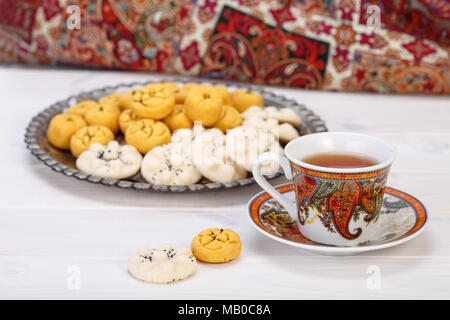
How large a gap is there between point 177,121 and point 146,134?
0.22ft

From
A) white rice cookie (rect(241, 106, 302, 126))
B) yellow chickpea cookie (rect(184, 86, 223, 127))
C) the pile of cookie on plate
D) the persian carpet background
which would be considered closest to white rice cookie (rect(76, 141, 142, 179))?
the pile of cookie on plate

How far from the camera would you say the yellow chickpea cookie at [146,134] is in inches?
34.8

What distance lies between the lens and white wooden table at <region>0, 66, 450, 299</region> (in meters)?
0.60

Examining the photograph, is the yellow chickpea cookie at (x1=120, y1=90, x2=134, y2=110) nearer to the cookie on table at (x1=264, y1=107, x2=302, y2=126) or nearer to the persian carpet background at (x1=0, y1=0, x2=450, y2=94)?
the cookie on table at (x1=264, y1=107, x2=302, y2=126)

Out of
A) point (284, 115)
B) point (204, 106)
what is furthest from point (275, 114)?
point (204, 106)

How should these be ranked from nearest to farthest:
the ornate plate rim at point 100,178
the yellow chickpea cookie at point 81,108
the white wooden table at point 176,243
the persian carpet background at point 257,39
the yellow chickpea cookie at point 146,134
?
the white wooden table at point 176,243, the ornate plate rim at point 100,178, the yellow chickpea cookie at point 146,134, the yellow chickpea cookie at point 81,108, the persian carpet background at point 257,39

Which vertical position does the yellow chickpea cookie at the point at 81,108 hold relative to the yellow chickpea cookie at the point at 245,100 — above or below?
below

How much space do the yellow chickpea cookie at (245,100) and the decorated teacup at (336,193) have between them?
353mm

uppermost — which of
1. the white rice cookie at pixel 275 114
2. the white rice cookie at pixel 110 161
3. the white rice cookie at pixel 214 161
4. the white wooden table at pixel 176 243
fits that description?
the white rice cookie at pixel 275 114

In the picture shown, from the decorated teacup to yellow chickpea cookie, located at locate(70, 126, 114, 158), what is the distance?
0.32 metres

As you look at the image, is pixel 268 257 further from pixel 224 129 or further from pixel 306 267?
pixel 224 129

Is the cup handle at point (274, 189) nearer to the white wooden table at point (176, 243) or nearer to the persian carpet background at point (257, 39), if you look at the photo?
the white wooden table at point (176, 243)

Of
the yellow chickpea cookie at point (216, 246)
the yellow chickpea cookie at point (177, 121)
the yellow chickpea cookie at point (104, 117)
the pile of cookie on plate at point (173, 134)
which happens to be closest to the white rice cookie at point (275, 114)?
the pile of cookie on plate at point (173, 134)

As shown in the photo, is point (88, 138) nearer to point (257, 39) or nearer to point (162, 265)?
point (162, 265)
